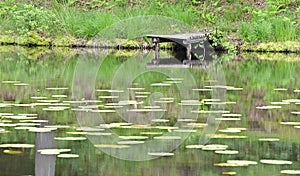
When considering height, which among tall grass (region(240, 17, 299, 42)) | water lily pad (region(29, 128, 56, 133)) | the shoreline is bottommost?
water lily pad (region(29, 128, 56, 133))

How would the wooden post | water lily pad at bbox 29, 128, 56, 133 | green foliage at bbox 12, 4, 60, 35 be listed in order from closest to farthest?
water lily pad at bbox 29, 128, 56, 133 < the wooden post < green foliage at bbox 12, 4, 60, 35

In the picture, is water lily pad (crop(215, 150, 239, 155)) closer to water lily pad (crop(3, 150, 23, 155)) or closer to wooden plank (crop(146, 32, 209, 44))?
water lily pad (crop(3, 150, 23, 155))

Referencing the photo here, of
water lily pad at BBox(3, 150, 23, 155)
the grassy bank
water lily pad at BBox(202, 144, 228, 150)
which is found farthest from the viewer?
the grassy bank

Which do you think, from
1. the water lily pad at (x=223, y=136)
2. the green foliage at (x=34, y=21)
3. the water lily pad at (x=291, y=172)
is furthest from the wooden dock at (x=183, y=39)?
the water lily pad at (x=291, y=172)

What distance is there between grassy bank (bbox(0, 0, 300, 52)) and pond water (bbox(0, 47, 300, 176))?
21.2 ft

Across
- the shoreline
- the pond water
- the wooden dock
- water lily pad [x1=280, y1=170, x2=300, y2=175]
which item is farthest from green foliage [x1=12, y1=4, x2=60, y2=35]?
water lily pad [x1=280, y1=170, x2=300, y2=175]

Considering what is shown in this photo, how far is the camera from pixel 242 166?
21.9ft

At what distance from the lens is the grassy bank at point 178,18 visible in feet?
74.5

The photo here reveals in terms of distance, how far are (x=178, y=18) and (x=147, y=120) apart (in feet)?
50.5

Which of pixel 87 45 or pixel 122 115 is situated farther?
pixel 87 45

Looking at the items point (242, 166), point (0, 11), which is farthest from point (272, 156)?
point (0, 11)

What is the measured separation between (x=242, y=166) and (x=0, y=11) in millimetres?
19389

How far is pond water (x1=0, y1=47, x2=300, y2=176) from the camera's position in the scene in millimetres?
6703

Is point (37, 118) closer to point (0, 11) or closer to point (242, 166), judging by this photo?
point (242, 166)
